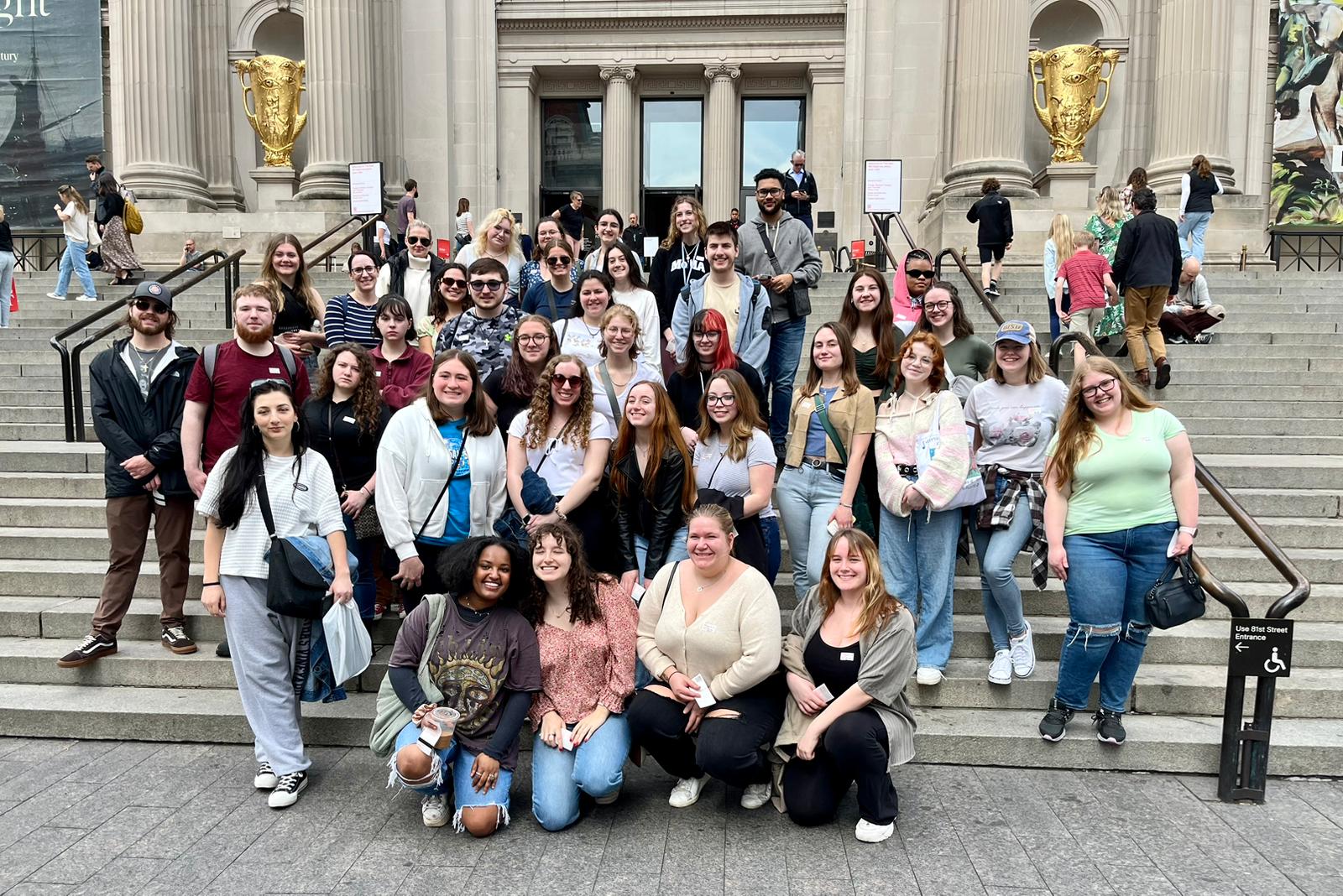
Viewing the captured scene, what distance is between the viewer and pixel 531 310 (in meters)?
6.98

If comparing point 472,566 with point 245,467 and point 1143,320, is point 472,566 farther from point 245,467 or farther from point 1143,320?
point 1143,320

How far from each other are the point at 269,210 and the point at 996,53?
1335 centimetres

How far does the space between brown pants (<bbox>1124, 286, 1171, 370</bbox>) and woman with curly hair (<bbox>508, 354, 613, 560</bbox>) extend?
6.14 metres

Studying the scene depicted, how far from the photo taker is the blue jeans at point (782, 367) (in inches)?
281

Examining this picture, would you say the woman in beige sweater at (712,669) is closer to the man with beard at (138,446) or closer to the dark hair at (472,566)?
the dark hair at (472,566)

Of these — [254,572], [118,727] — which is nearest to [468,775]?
[254,572]

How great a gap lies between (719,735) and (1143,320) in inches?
270

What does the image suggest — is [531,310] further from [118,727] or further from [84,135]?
[84,135]

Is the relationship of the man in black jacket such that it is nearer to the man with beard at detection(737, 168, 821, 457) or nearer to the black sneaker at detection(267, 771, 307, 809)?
the man with beard at detection(737, 168, 821, 457)

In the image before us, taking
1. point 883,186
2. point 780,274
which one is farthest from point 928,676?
point 883,186

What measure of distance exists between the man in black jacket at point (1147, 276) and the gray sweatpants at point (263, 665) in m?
7.81

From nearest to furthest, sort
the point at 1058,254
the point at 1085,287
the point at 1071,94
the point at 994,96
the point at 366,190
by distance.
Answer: the point at 1085,287
the point at 1058,254
the point at 366,190
the point at 994,96
the point at 1071,94

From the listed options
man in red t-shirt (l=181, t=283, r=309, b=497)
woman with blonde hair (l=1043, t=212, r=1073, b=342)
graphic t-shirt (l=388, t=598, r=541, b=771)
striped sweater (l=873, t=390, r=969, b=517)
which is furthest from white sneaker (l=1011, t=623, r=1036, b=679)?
woman with blonde hair (l=1043, t=212, r=1073, b=342)

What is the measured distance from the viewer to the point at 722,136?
20.8 metres
